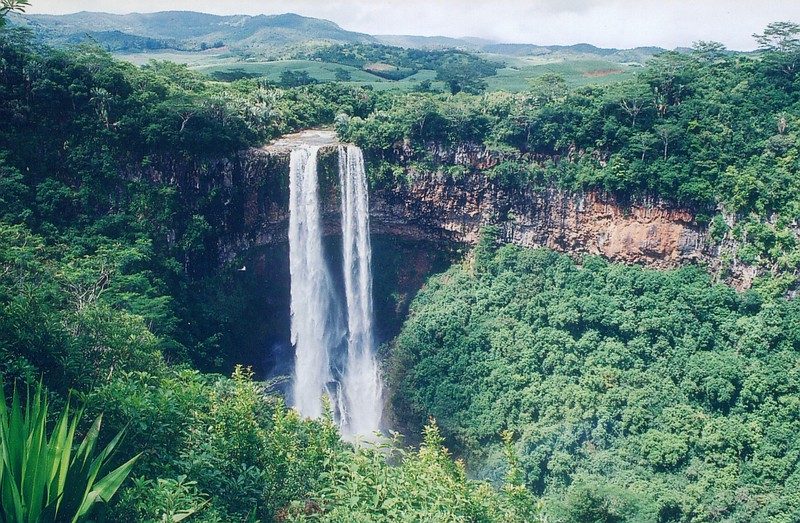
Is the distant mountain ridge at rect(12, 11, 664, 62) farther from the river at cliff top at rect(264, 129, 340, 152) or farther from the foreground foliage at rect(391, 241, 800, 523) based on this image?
the foreground foliage at rect(391, 241, 800, 523)

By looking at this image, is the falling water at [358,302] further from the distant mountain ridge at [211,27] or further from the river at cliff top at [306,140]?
the distant mountain ridge at [211,27]

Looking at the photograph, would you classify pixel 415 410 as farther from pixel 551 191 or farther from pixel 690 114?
pixel 690 114

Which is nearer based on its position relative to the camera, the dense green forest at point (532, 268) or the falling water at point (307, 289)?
the dense green forest at point (532, 268)

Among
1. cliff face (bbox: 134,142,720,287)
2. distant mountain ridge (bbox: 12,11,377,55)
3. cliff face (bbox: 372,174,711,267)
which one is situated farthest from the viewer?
distant mountain ridge (bbox: 12,11,377,55)

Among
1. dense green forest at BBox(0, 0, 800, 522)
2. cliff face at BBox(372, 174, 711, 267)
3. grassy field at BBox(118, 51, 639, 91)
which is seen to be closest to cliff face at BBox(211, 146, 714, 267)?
cliff face at BBox(372, 174, 711, 267)

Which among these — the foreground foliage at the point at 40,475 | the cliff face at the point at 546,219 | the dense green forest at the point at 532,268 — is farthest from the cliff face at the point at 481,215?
the foreground foliage at the point at 40,475

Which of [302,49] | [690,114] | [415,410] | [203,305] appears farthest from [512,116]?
[302,49]

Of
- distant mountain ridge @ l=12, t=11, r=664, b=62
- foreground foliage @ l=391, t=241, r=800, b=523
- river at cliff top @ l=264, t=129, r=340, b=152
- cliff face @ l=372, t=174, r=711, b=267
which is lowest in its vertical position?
foreground foliage @ l=391, t=241, r=800, b=523

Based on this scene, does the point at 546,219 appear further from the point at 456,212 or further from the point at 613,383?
the point at 613,383
